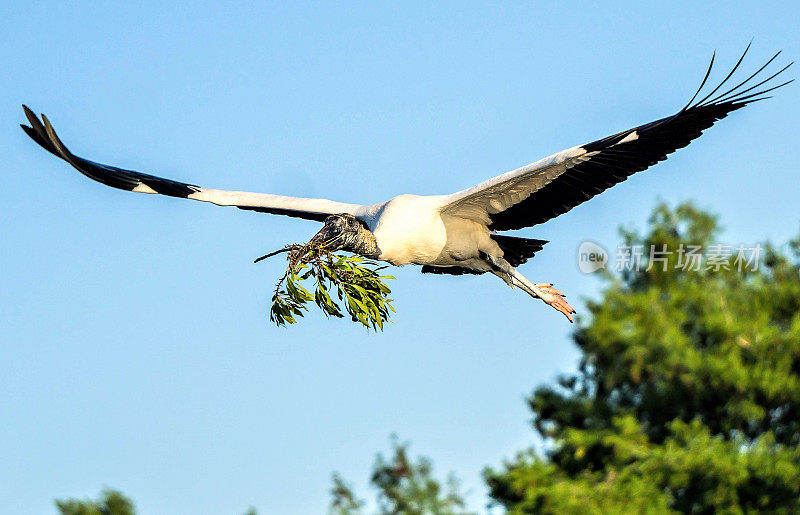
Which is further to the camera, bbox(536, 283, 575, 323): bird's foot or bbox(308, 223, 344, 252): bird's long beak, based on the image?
bbox(536, 283, 575, 323): bird's foot

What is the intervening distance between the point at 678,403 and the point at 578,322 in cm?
126

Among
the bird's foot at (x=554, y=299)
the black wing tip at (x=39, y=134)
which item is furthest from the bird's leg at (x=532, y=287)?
the black wing tip at (x=39, y=134)

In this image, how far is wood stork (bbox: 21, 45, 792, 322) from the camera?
8.77 m

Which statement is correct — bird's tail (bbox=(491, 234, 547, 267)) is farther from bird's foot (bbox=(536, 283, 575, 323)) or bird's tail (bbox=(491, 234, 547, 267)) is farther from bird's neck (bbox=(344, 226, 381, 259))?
bird's neck (bbox=(344, 226, 381, 259))

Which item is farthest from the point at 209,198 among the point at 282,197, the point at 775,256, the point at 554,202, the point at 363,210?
the point at 775,256

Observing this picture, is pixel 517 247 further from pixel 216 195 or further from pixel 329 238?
pixel 216 195

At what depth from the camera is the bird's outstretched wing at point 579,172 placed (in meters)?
8.53

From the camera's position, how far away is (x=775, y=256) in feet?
39.7

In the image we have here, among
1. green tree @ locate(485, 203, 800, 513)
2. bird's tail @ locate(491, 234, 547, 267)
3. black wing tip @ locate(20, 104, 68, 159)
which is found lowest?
green tree @ locate(485, 203, 800, 513)

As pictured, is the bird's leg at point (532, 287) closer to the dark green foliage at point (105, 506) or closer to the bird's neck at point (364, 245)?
the bird's neck at point (364, 245)

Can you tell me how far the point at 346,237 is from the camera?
9.05 meters

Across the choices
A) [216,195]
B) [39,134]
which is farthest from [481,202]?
[39,134]

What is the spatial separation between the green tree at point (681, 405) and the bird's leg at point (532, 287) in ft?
2.59

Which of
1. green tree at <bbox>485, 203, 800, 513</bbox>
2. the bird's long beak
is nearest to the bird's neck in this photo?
the bird's long beak
